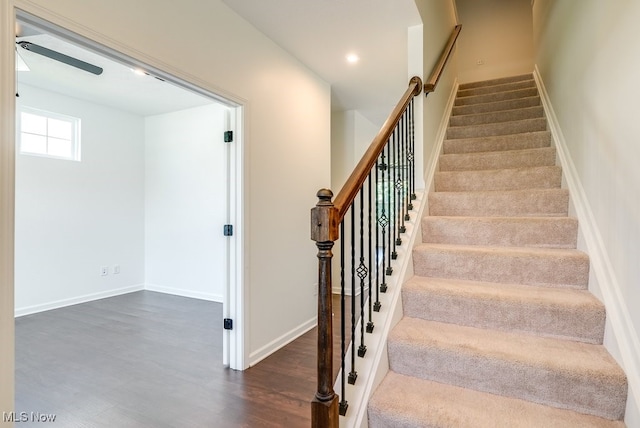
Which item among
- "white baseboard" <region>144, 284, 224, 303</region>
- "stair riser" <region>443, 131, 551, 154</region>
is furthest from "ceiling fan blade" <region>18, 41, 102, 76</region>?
"stair riser" <region>443, 131, 551, 154</region>

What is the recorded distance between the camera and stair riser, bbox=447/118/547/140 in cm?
310

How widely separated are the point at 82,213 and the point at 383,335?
180 inches

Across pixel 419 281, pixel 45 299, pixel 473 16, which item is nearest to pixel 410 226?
pixel 419 281

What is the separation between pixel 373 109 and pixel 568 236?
329 cm

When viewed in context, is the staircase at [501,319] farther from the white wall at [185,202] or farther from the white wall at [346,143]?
the white wall at [185,202]

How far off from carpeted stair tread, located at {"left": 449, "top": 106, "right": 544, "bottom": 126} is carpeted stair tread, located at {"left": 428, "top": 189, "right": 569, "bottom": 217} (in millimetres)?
1432

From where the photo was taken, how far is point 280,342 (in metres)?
2.91

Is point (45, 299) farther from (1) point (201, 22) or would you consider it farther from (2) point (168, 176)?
(1) point (201, 22)

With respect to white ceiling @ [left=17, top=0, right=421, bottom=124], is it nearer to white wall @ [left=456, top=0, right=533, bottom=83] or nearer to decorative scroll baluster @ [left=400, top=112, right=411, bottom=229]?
decorative scroll baluster @ [left=400, top=112, right=411, bottom=229]

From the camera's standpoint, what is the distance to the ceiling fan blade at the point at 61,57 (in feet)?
9.04

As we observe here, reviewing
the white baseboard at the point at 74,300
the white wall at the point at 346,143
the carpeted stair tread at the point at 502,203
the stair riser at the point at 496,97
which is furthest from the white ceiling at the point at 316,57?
the white baseboard at the point at 74,300

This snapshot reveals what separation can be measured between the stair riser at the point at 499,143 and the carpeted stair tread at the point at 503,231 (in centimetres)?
110

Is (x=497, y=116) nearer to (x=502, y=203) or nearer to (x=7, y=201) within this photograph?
(x=502, y=203)

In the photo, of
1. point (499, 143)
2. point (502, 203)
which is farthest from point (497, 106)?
point (502, 203)
